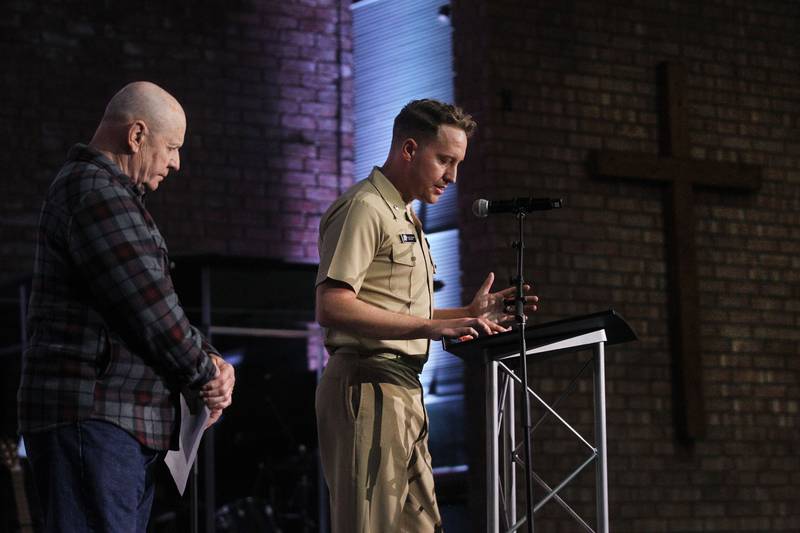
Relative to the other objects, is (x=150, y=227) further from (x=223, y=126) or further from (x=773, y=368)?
(x=773, y=368)

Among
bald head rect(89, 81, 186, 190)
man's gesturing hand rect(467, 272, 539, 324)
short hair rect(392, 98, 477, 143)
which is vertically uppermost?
short hair rect(392, 98, 477, 143)

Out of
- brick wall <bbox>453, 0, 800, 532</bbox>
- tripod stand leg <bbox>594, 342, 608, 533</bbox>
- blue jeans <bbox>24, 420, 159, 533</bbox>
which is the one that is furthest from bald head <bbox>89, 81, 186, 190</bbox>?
brick wall <bbox>453, 0, 800, 532</bbox>

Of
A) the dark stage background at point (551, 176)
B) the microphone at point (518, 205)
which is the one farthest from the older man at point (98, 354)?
the dark stage background at point (551, 176)

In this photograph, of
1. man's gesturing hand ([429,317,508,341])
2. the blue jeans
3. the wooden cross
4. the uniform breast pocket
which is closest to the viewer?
the blue jeans

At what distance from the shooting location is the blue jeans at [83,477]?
2.13 m

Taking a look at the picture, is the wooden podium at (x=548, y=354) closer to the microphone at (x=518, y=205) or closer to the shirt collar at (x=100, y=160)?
the microphone at (x=518, y=205)

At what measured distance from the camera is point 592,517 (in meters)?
5.86

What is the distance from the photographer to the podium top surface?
321cm

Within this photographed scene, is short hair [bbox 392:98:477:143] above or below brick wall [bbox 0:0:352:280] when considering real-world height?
below

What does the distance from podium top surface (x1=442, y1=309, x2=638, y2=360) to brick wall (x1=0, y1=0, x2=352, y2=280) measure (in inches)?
129

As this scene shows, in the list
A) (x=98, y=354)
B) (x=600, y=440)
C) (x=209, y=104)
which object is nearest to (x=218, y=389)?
(x=98, y=354)

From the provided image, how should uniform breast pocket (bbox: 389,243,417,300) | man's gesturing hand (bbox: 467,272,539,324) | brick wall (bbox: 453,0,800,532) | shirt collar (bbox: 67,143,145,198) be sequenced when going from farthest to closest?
brick wall (bbox: 453,0,800,532) < man's gesturing hand (bbox: 467,272,539,324) < uniform breast pocket (bbox: 389,243,417,300) < shirt collar (bbox: 67,143,145,198)

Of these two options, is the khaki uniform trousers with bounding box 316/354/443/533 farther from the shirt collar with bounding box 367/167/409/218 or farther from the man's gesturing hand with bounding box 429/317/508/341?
the shirt collar with bounding box 367/167/409/218

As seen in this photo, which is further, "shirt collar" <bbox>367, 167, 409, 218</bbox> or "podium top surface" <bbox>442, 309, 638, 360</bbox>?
"podium top surface" <bbox>442, 309, 638, 360</bbox>
